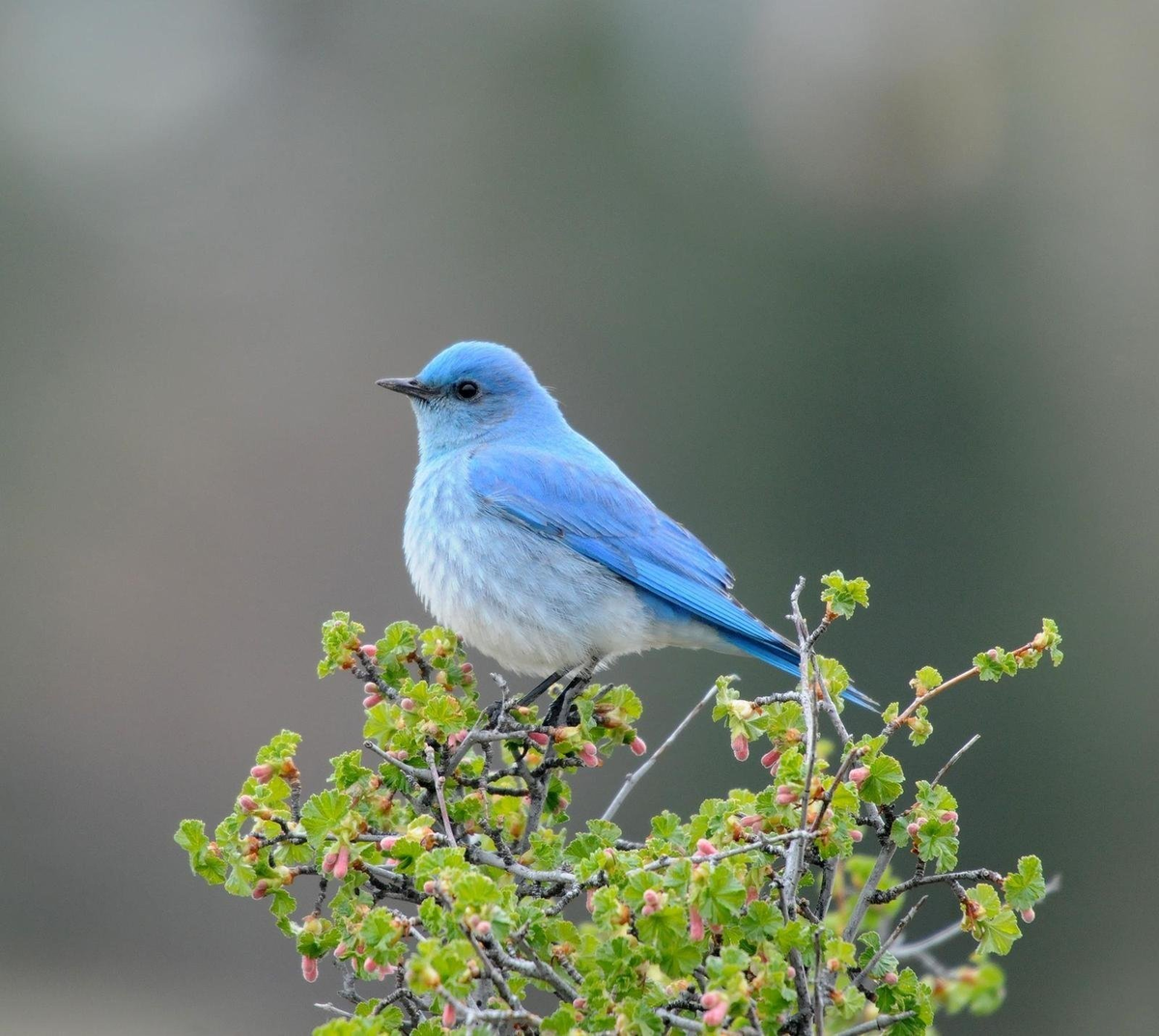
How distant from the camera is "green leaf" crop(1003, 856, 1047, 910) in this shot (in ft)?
6.89

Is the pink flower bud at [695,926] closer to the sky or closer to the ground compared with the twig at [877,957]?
closer to the sky

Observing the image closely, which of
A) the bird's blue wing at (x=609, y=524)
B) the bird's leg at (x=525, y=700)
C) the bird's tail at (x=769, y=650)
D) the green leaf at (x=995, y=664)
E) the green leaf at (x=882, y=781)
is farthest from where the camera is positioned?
the bird's blue wing at (x=609, y=524)

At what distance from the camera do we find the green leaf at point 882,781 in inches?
84.8

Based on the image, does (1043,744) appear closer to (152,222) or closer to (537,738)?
(537,738)

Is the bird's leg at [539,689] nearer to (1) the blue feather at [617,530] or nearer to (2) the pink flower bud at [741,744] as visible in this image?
(1) the blue feather at [617,530]

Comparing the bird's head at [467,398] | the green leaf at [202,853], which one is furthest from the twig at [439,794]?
the bird's head at [467,398]

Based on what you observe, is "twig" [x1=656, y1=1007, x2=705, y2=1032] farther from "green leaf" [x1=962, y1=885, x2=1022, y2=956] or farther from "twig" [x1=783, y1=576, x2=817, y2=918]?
"green leaf" [x1=962, y1=885, x2=1022, y2=956]

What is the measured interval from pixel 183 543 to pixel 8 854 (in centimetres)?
234

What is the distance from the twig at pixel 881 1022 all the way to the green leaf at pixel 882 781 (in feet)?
1.02

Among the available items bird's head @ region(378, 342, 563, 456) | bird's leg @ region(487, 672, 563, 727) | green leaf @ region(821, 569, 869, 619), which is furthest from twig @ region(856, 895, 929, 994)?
bird's head @ region(378, 342, 563, 456)

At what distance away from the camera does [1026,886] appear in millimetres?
2102

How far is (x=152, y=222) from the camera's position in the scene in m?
10.8

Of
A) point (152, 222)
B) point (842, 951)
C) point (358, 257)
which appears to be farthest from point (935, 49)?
point (842, 951)

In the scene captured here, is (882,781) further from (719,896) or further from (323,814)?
(323,814)
